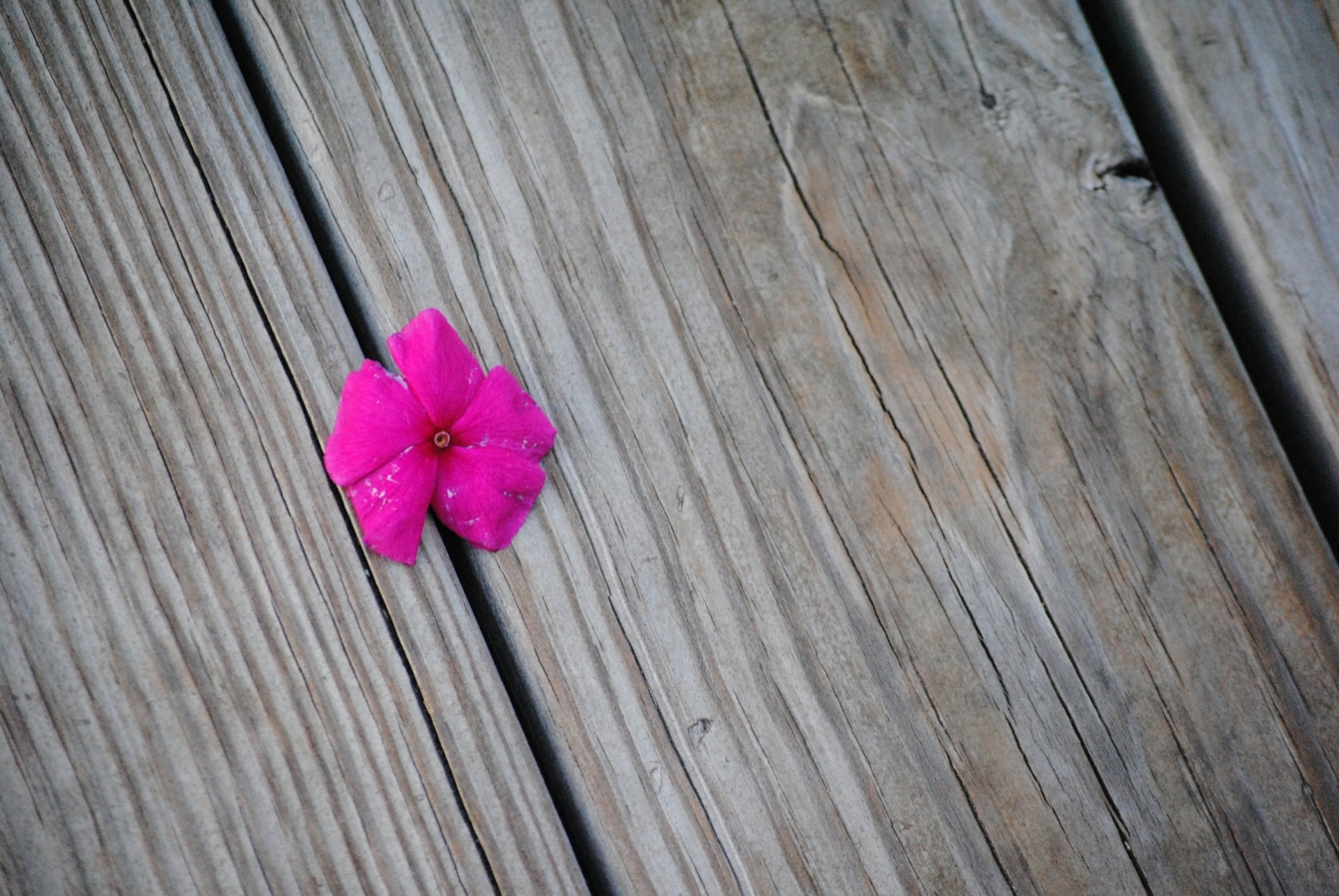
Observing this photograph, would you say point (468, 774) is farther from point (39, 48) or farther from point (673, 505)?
point (39, 48)

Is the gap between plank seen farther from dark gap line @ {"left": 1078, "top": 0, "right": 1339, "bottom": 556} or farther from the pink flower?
dark gap line @ {"left": 1078, "top": 0, "right": 1339, "bottom": 556}

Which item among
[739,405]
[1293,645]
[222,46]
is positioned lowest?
[1293,645]

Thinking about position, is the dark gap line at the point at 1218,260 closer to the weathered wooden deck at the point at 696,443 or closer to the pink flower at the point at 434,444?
the weathered wooden deck at the point at 696,443

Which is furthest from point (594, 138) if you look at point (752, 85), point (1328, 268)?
point (1328, 268)

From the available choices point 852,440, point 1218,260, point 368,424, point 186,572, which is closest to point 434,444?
point 368,424

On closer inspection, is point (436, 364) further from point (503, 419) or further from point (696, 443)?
point (696, 443)

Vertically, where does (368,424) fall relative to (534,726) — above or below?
above

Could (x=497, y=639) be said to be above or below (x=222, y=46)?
below

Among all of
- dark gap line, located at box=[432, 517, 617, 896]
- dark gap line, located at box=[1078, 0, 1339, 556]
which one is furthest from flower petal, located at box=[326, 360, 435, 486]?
dark gap line, located at box=[1078, 0, 1339, 556]
